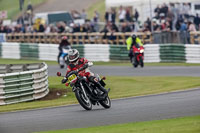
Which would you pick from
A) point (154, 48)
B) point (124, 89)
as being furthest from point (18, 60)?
point (124, 89)

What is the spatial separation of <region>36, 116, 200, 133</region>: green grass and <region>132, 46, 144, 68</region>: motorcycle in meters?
14.3

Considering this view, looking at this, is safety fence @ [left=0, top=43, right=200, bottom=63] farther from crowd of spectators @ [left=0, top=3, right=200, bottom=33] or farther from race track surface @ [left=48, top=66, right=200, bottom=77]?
race track surface @ [left=48, top=66, right=200, bottom=77]

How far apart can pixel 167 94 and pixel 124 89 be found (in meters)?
2.92

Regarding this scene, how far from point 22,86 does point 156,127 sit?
7293 millimetres

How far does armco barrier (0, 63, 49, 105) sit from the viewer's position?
16.0m

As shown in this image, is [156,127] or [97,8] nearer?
[156,127]

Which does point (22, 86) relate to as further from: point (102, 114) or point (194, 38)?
point (194, 38)

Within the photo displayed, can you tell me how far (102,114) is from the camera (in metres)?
12.0

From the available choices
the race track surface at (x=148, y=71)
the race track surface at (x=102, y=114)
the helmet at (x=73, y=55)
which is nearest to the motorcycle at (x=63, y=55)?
the race track surface at (x=148, y=71)

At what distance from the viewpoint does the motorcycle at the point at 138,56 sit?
24797 mm

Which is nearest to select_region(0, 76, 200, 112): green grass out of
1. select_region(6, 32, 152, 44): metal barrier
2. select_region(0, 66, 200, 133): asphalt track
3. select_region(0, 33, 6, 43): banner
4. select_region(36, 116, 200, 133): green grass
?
select_region(0, 66, 200, 133): asphalt track

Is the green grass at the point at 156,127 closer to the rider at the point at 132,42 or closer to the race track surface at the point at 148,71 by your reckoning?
the race track surface at the point at 148,71

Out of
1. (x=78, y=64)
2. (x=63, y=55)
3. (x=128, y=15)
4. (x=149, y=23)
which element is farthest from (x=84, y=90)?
(x=128, y=15)

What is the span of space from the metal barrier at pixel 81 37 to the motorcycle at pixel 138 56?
3.65 meters
